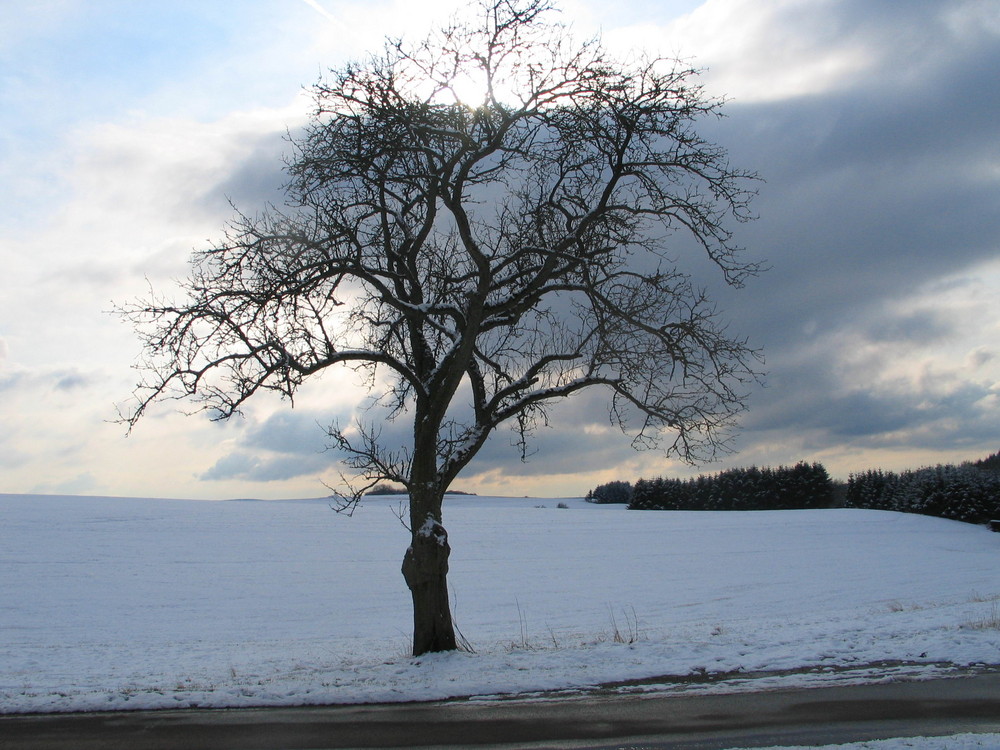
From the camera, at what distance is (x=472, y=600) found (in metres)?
27.6

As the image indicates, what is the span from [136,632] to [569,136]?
19079 mm

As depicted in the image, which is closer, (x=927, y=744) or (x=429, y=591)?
(x=927, y=744)

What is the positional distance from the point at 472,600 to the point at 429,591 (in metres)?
17.3

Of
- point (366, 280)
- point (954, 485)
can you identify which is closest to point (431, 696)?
point (366, 280)

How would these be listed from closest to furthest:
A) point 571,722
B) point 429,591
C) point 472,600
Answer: point 571,722 < point 429,591 < point 472,600

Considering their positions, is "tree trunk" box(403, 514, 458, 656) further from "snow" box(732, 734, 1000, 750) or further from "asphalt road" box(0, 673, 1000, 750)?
"snow" box(732, 734, 1000, 750)

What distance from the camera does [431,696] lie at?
8.25m

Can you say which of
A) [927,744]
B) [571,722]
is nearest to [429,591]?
[571,722]

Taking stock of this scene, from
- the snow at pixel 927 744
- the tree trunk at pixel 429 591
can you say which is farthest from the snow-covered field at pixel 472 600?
the snow at pixel 927 744

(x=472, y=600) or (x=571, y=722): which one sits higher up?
(x=571, y=722)

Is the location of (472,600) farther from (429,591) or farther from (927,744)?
(927,744)

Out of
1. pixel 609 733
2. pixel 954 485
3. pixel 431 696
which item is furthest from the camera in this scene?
pixel 954 485

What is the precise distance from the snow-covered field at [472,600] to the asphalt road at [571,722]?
574 mm

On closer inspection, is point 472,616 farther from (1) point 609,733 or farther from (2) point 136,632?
(1) point 609,733
